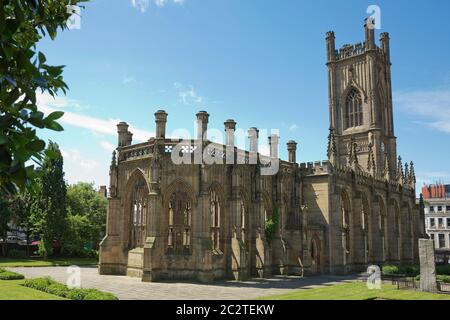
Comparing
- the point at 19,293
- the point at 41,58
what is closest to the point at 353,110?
the point at 19,293

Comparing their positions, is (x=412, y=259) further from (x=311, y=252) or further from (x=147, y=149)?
(x=147, y=149)

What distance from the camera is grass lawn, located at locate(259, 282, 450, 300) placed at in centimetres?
2206

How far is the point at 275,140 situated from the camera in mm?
39469

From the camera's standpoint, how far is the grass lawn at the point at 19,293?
66.2ft

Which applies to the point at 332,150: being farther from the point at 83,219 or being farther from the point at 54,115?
the point at 54,115

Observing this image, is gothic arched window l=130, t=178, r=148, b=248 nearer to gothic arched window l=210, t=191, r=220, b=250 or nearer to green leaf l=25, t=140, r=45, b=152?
gothic arched window l=210, t=191, r=220, b=250

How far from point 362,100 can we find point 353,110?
2.33m

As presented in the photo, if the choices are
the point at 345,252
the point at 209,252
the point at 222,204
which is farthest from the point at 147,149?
the point at 345,252

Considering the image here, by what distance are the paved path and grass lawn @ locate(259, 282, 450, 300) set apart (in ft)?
5.58

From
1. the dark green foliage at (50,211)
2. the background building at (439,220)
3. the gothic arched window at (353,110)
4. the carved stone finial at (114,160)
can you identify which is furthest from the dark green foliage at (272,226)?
the background building at (439,220)

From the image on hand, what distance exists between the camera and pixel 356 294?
23625 mm

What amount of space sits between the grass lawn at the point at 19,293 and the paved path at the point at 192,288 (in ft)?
11.4

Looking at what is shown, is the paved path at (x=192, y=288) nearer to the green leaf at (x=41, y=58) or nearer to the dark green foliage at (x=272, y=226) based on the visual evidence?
the dark green foliage at (x=272, y=226)

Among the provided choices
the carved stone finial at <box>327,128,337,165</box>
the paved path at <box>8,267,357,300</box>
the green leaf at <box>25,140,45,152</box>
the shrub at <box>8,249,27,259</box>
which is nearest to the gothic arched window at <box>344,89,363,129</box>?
the carved stone finial at <box>327,128,337,165</box>
